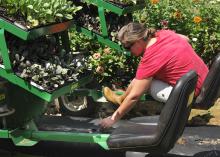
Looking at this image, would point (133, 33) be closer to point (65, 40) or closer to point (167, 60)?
point (167, 60)

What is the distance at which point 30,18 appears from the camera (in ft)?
14.2

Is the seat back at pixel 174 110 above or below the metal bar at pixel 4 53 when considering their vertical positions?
below

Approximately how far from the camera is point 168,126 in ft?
12.4

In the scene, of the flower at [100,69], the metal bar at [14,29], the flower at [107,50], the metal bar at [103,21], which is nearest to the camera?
the metal bar at [14,29]

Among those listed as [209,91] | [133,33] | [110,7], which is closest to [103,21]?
[110,7]

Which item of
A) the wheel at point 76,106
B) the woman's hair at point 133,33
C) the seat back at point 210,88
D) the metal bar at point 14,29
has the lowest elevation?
the wheel at point 76,106

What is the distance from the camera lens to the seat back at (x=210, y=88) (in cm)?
466

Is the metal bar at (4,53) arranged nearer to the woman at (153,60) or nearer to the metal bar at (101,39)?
the woman at (153,60)

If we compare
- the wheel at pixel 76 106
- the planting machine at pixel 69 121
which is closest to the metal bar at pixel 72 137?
the planting machine at pixel 69 121

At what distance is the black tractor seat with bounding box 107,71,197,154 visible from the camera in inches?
148

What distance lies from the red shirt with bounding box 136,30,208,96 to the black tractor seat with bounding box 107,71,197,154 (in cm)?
50

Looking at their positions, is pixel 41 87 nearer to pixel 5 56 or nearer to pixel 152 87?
pixel 5 56

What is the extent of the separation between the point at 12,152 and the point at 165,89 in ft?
4.99

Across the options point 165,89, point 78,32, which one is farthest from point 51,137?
point 78,32
